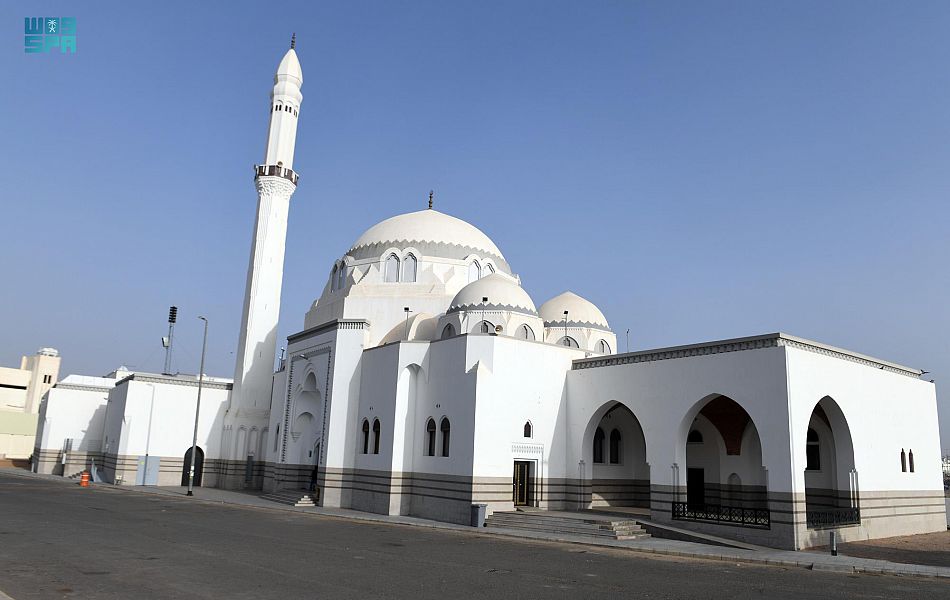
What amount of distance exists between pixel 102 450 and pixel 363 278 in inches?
860

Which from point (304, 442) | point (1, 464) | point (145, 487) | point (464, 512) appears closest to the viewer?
point (464, 512)

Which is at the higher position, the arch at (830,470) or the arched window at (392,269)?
the arched window at (392,269)

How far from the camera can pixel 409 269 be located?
101 feet

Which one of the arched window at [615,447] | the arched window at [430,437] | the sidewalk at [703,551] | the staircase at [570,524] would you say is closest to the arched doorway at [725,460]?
the arched window at [615,447]

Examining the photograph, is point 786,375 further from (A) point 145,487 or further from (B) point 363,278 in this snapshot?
(A) point 145,487

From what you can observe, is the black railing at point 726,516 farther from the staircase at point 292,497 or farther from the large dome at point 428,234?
the large dome at point 428,234

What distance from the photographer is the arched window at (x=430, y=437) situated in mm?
23641

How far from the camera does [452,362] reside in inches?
919

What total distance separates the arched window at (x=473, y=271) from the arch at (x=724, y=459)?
11.6 metres

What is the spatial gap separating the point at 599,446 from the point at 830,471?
741cm

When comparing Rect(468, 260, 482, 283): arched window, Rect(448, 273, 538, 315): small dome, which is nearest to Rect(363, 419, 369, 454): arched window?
Rect(448, 273, 538, 315): small dome

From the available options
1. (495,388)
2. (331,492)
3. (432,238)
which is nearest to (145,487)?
(331,492)

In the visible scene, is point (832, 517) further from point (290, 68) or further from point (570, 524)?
point (290, 68)

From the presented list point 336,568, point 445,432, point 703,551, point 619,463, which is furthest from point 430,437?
point 336,568
